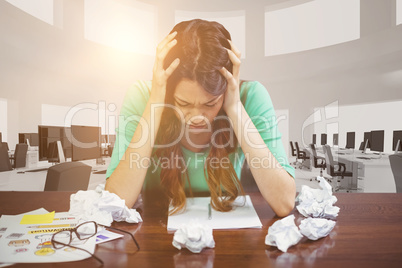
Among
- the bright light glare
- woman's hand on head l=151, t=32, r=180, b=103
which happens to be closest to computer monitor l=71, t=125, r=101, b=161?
the bright light glare

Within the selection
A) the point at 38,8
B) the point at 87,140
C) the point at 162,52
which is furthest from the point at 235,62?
the point at 87,140

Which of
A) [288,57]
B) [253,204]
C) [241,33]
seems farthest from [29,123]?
[253,204]

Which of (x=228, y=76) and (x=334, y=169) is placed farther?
(x=334, y=169)

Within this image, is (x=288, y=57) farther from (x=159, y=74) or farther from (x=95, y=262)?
(x=95, y=262)

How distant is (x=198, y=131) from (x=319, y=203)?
62 centimetres

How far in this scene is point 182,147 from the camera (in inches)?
49.8

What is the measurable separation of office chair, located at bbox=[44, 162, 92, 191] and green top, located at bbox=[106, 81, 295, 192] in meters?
0.29

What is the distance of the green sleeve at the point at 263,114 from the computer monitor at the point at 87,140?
194cm

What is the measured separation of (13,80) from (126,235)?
118 inches

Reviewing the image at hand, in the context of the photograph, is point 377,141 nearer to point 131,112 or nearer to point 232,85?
point 232,85

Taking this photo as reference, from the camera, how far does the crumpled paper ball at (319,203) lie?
750mm

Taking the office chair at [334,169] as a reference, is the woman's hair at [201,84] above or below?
above

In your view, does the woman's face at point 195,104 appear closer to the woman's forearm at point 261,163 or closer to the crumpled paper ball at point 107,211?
the woman's forearm at point 261,163

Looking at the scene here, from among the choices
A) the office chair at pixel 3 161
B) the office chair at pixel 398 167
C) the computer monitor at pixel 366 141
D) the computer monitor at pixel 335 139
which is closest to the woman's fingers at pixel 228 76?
the office chair at pixel 398 167
